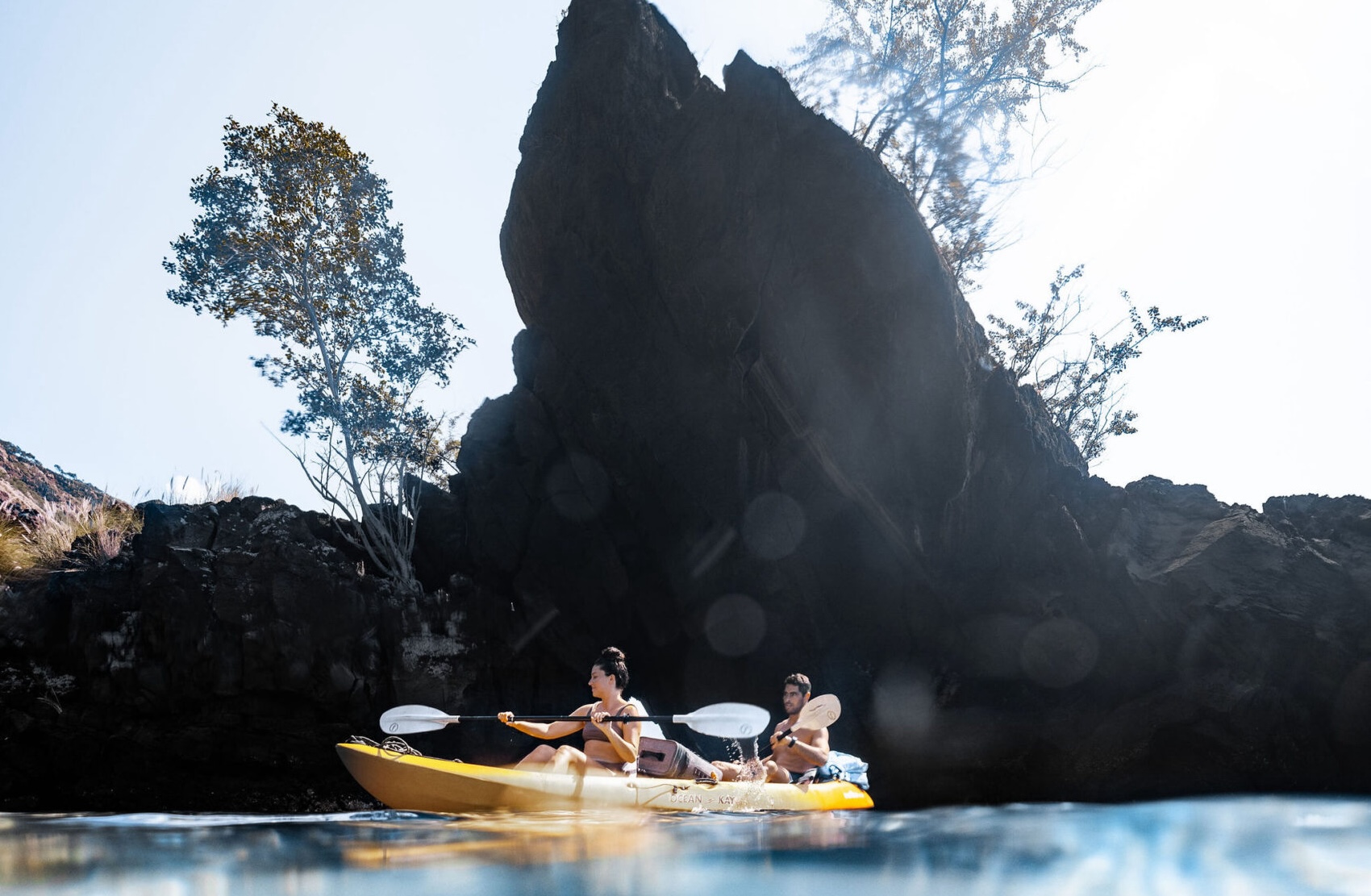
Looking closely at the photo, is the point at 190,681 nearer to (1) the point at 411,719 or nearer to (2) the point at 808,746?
(1) the point at 411,719

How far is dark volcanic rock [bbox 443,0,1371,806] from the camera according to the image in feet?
36.7

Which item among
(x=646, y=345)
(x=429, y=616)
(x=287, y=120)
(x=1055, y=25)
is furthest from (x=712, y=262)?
(x=1055, y=25)

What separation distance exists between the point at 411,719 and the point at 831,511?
22.0 feet

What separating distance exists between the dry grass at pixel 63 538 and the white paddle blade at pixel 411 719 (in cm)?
706

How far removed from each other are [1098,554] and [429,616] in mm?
9254

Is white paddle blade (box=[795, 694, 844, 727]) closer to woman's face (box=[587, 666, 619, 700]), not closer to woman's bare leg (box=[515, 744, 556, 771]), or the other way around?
woman's face (box=[587, 666, 619, 700])

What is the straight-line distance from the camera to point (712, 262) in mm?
11516

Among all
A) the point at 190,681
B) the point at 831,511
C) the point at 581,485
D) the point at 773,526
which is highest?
the point at 581,485

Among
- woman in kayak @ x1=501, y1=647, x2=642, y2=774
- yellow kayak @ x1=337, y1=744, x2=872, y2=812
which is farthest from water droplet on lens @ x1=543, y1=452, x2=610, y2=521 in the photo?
yellow kayak @ x1=337, y1=744, x2=872, y2=812

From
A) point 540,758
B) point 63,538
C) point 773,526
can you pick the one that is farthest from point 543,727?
A: point 63,538

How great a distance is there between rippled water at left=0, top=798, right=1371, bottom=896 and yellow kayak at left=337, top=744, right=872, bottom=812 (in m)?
0.11

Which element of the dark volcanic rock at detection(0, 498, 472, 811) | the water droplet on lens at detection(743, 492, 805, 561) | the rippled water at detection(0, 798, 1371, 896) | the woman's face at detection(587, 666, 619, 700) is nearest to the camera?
the rippled water at detection(0, 798, 1371, 896)

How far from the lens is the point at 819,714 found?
902cm

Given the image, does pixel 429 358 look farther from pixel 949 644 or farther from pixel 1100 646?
pixel 1100 646
